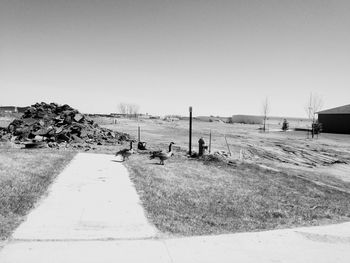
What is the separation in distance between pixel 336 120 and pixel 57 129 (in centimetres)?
4516

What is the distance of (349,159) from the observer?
2494 centimetres

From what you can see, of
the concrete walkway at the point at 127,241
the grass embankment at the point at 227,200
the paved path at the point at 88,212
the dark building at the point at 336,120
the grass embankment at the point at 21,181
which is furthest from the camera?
the dark building at the point at 336,120

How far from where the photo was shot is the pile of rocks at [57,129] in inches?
846

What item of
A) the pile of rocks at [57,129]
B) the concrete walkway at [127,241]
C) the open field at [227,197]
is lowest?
the open field at [227,197]

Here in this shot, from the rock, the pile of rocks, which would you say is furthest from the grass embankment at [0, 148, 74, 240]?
the rock

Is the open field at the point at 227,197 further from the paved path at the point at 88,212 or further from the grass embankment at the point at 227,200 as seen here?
the paved path at the point at 88,212

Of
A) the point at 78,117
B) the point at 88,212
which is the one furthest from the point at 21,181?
the point at 78,117

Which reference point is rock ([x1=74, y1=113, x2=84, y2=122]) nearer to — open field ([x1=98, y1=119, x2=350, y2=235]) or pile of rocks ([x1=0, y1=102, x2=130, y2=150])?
pile of rocks ([x1=0, y1=102, x2=130, y2=150])

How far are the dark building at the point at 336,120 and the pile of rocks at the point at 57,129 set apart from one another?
40.1 metres

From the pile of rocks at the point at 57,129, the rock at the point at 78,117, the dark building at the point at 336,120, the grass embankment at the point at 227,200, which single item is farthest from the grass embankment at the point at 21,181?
the dark building at the point at 336,120

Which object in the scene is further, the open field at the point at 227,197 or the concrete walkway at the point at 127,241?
the open field at the point at 227,197

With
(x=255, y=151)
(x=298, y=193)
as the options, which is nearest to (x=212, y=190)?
(x=298, y=193)

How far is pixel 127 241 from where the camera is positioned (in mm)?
5883

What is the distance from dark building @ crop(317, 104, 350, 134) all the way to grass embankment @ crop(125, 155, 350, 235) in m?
42.5
